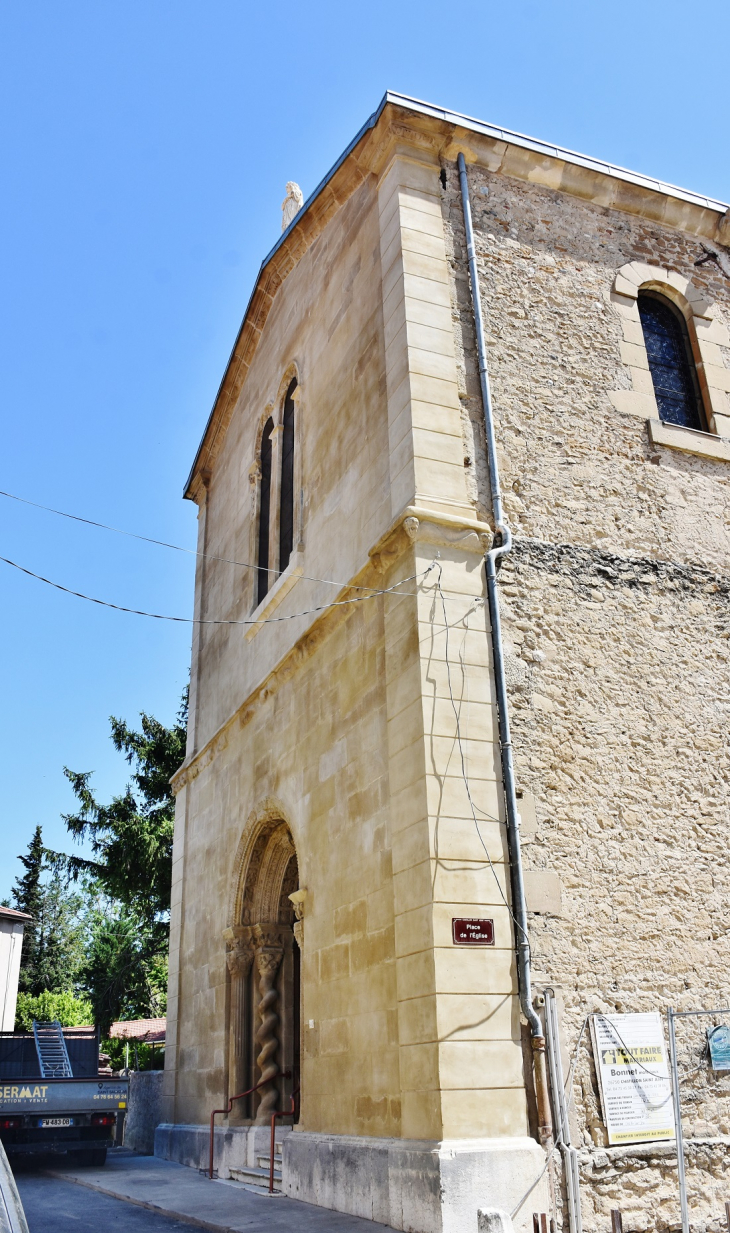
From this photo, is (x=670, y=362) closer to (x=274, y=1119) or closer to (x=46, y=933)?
(x=274, y=1119)

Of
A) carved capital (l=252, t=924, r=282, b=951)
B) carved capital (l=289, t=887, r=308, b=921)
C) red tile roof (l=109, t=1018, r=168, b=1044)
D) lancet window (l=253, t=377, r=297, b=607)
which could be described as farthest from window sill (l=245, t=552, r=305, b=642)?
red tile roof (l=109, t=1018, r=168, b=1044)

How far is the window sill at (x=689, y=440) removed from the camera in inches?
390

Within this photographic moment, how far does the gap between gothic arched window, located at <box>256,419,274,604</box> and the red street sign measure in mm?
6880

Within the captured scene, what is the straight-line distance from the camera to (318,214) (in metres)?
12.4

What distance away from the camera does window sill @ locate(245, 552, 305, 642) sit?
11398mm

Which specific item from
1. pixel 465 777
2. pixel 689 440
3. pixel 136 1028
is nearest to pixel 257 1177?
pixel 465 777

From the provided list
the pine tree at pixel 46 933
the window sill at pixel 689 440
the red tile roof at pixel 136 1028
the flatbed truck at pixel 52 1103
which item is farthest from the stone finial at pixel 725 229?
the pine tree at pixel 46 933

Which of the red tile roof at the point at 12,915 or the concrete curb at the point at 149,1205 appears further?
the red tile roof at the point at 12,915

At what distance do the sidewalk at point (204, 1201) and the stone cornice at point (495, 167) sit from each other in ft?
31.5

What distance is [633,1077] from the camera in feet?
24.0

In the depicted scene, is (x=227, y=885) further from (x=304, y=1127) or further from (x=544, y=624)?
(x=544, y=624)

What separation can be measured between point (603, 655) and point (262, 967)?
5.85 meters

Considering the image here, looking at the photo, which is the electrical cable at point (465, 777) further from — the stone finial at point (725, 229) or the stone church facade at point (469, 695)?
the stone finial at point (725, 229)

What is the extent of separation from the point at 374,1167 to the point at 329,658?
4502 mm
